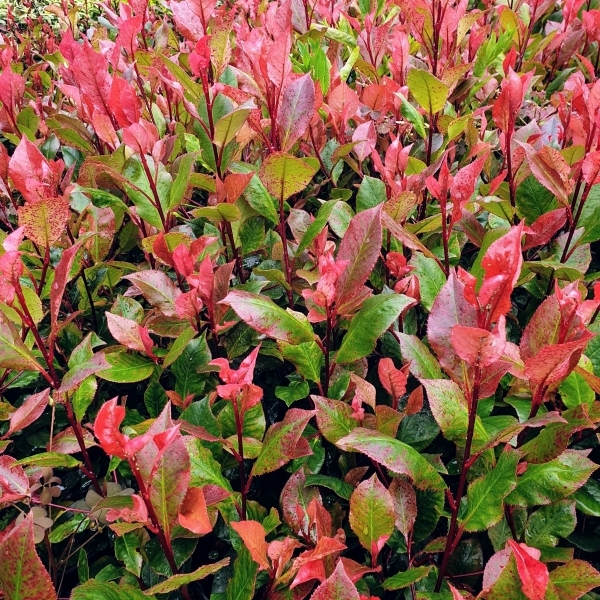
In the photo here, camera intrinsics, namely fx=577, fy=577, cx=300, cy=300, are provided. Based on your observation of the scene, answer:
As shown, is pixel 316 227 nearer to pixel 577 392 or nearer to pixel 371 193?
pixel 371 193

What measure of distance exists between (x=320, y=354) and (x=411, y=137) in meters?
1.10

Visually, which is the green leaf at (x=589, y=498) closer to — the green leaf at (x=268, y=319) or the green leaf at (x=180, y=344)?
the green leaf at (x=268, y=319)

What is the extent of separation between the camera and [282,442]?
1.03 meters

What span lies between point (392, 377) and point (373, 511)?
248 mm

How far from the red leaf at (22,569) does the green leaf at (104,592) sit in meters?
0.09

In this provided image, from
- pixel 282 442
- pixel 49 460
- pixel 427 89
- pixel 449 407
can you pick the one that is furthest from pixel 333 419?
pixel 427 89

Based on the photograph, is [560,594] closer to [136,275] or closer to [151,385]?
[151,385]

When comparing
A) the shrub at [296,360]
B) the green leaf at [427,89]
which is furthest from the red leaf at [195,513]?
the green leaf at [427,89]

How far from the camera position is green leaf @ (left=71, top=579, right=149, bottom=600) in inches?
34.5

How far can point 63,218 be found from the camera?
125cm

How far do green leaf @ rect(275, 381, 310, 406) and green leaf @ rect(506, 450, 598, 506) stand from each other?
Answer: 17.3 inches

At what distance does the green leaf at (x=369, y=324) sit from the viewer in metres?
1.08

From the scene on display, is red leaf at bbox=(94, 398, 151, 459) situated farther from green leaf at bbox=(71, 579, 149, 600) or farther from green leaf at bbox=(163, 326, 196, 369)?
green leaf at bbox=(163, 326, 196, 369)

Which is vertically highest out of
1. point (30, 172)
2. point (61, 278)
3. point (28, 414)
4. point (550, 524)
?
point (30, 172)
